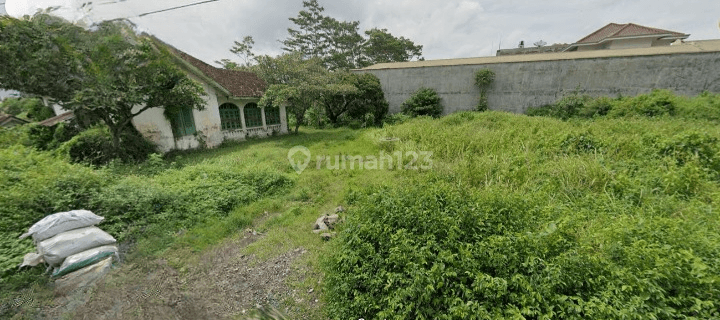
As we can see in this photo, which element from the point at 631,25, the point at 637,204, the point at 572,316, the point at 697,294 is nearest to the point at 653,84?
the point at 631,25

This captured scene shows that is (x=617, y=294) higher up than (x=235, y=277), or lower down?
higher up

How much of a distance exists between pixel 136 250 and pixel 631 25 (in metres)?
27.6

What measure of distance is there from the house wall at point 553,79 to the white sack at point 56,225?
49.5 ft

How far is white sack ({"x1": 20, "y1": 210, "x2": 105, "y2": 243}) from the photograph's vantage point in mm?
3174

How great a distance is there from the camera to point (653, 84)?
11062 mm

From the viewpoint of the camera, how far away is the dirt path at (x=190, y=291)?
8.86 feet

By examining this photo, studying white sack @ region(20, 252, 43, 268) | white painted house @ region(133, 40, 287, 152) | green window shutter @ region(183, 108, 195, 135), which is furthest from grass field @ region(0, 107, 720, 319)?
green window shutter @ region(183, 108, 195, 135)

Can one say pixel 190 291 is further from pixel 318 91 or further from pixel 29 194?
pixel 318 91

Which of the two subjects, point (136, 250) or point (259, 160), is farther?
point (259, 160)

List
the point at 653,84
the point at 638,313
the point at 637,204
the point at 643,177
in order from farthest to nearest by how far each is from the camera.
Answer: the point at 653,84, the point at 643,177, the point at 637,204, the point at 638,313

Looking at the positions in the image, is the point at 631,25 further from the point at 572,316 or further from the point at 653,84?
the point at 572,316

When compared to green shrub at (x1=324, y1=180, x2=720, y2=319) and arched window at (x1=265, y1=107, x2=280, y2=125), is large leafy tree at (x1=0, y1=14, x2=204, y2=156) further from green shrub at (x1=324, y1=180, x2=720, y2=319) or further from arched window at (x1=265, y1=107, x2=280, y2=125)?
green shrub at (x1=324, y1=180, x2=720, y2=319)

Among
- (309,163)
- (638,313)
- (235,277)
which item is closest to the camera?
(638,313)

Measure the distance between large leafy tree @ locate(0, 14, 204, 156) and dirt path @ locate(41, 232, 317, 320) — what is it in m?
6.57
